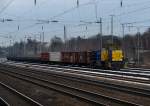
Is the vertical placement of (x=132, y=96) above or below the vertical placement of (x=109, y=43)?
below

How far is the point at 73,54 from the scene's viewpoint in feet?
162

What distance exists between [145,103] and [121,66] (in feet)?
86.0

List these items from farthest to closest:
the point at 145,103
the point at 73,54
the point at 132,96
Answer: the point at 73,54 < the point at 132,96 < the point at 145,103

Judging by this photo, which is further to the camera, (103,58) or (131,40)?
(131,40)

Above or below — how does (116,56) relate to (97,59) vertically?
above

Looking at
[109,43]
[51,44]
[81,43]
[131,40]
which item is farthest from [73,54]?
[131,40]

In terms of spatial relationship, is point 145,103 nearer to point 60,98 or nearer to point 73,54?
point 60,98

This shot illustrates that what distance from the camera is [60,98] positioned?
16.8 m

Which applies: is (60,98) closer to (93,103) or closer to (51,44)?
(93,103)

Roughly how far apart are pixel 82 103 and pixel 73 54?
114 feet

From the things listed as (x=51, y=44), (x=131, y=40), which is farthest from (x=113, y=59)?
(x=131, y=40)

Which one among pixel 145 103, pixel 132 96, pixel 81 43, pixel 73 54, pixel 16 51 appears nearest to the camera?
pixel 145 103

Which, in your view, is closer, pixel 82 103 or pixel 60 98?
pixel 82 103

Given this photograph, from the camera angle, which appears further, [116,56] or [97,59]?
[97,59]
